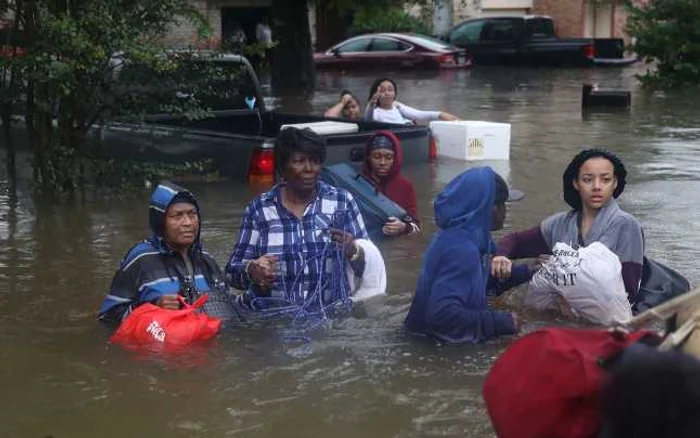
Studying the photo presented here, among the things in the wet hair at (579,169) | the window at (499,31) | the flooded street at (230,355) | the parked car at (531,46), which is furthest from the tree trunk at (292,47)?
the wet hair at (579,169)

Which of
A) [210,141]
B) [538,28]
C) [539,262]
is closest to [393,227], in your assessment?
[539,262]

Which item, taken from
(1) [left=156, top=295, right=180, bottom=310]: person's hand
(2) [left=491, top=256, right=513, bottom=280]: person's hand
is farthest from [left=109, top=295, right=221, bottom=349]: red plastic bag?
(2) [left=491, top=256, right=513, bottom=280]: person's hand

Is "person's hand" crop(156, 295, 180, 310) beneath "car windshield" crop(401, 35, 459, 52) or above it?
beneath

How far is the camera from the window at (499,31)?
3953cm

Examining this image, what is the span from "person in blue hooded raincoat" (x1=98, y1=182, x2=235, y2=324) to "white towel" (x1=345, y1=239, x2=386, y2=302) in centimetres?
81

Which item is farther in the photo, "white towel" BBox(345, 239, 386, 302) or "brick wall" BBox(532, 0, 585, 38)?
"brick wall" BBox(532, 0, 585, 38)

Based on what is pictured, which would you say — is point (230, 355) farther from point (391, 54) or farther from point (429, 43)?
point (429, 43)

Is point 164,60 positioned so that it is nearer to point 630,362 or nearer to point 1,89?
point 1,89

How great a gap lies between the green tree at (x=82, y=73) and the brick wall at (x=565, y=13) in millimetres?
36920

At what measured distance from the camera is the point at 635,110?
22141 millimetres

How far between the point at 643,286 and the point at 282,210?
6.79 ft

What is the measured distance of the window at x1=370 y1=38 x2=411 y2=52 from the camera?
37.1 meters

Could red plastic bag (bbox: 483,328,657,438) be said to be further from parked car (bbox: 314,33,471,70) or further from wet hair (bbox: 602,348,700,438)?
parked car (bbox: 314,33,471,70)

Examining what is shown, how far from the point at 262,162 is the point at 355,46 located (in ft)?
84.8
